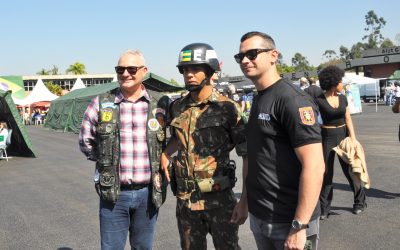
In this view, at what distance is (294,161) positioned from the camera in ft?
7.36

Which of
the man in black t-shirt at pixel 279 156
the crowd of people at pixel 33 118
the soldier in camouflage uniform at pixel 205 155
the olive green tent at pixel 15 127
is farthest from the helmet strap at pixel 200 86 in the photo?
the crowd of people at pixel 33 118

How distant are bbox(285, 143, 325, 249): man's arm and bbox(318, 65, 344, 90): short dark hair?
123 inches

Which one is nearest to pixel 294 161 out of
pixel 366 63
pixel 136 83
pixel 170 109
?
pixel 170 109

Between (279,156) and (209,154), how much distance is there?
714mm

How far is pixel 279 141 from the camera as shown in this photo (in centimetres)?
225

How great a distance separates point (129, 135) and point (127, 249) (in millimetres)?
2070

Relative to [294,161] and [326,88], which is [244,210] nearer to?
[294,161]

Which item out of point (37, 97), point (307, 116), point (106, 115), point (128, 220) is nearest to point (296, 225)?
point (307, 116)

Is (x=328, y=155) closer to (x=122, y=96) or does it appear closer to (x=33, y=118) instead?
(x=122, y=96)

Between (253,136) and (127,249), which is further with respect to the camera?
(127,249)

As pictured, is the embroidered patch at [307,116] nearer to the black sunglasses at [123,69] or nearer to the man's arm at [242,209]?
the man's arm at [242,209]

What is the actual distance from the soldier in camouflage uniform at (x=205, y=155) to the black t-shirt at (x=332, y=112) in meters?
2.49

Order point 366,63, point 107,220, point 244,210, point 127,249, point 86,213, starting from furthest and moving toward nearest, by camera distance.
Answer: point 366,63
point 86,213
point 127,249
point 107,220
point 244,210

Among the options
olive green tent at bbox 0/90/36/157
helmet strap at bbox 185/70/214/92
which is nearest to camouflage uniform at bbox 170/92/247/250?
helmet strap at bbox 185/70/214/92
